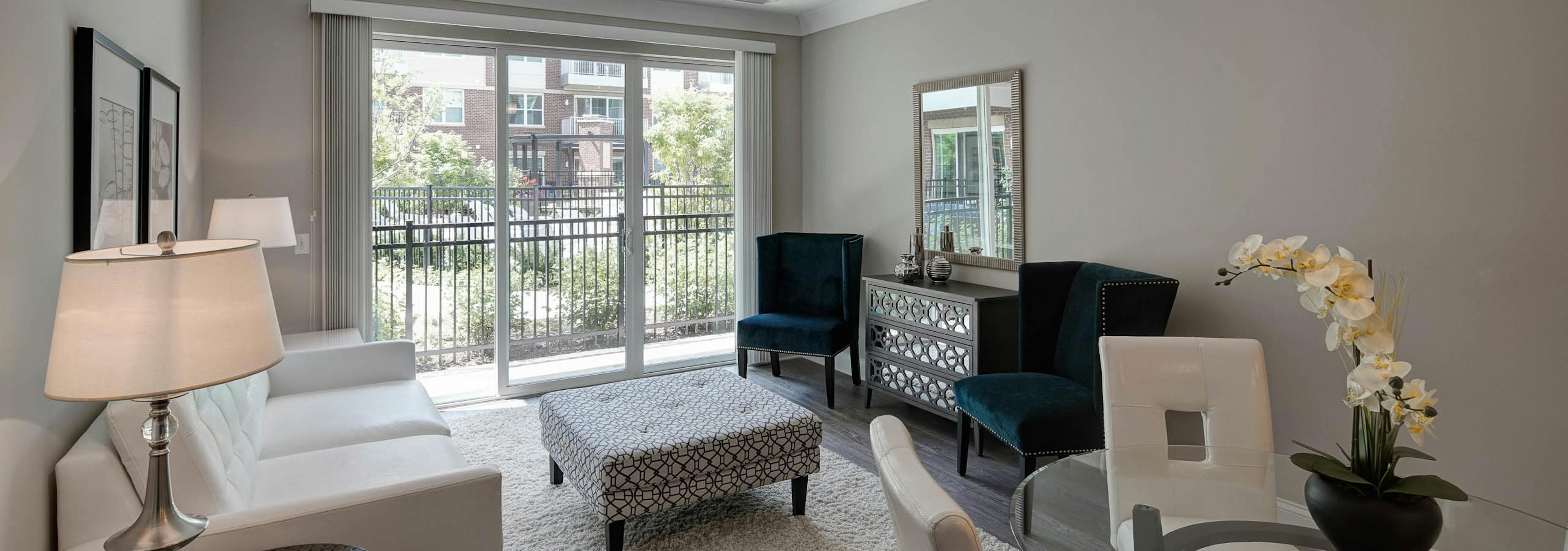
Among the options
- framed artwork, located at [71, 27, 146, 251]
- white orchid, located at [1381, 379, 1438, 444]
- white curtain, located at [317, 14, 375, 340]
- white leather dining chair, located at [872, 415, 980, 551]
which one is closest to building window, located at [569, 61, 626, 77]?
white curtain, located at [317, 14, 375, 340]

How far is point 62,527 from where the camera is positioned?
175 centimetres

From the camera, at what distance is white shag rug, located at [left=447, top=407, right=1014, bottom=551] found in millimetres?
2901

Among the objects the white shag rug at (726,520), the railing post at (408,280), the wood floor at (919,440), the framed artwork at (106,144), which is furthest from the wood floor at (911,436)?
the framed artwork at (106,144)

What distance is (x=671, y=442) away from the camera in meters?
2.86

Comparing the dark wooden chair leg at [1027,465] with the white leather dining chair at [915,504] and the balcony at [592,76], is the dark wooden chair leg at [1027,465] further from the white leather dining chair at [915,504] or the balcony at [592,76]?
the balcony at [592,76]

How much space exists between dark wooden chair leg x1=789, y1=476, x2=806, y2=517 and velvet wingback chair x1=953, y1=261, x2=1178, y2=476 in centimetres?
79

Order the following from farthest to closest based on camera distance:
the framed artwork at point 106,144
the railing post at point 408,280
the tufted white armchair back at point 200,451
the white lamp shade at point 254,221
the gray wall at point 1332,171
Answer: the railing post at point 408,280
the white lamp shade at point 254,221
the gray wall at point 1332,171
the framed artwork at point 106,144
the tufted white armchair back at point 200,451

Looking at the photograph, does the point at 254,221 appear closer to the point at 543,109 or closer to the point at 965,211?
the point at 543,109

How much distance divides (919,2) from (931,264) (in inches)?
59.0

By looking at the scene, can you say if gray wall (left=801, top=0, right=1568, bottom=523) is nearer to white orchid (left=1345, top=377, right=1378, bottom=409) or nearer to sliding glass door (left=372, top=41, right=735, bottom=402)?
white orchid (left=1345, top=377, right=1378, bottom=409)

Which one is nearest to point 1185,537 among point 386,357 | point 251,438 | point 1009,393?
point 1009,393

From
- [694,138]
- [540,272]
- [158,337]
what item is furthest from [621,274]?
[158,337]

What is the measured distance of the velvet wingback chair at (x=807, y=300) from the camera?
4.79m

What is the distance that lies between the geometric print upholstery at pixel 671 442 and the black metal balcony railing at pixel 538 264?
167cm
